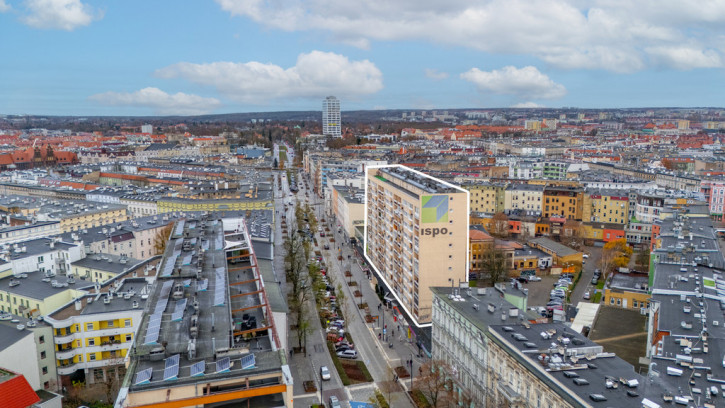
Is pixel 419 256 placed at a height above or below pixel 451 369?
above

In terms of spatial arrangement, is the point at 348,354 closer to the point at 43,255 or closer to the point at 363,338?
the point at 363,338

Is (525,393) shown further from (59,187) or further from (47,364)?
(59,187)

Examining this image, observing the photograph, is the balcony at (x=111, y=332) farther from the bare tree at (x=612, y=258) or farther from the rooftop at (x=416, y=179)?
the bare tree at (x=612, y=258)

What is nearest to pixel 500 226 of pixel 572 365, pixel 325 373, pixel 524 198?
pixel 524 198

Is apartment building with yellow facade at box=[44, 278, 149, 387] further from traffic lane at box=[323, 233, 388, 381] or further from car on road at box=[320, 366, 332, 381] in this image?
traffic lane at box=[323, 233, 388, 381]

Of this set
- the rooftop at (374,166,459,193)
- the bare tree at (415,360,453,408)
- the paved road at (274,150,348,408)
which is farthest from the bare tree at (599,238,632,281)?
the bare tree at (415,360,453,408)

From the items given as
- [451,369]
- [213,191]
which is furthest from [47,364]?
[213,191]

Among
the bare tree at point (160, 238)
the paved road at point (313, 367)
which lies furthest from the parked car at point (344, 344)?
the bare tree at point (160, 238)
